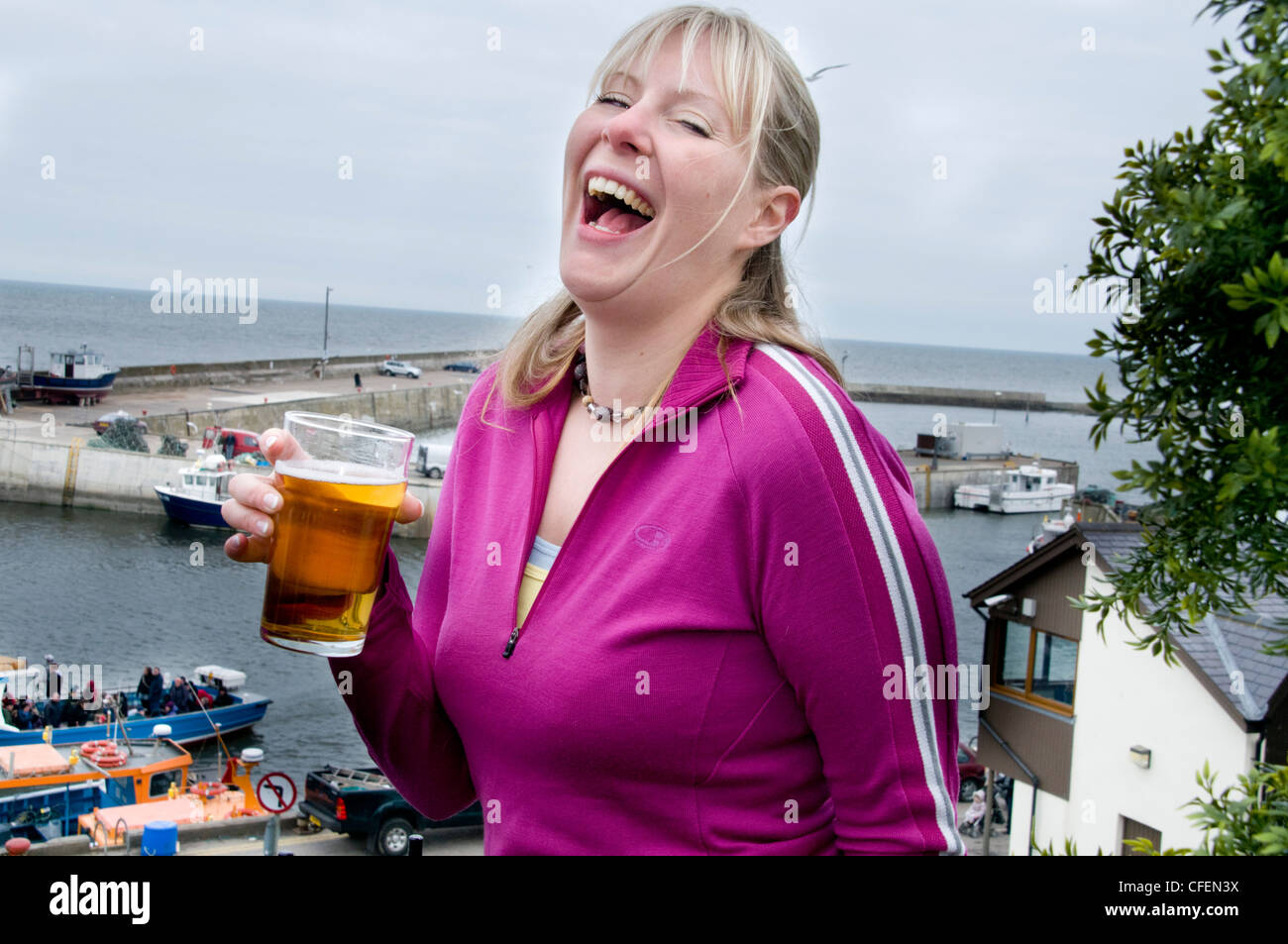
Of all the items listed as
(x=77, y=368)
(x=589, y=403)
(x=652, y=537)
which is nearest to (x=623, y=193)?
(x=589, y=403)

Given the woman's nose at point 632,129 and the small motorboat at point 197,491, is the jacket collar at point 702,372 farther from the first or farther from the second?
the small motorboat at point 197,491

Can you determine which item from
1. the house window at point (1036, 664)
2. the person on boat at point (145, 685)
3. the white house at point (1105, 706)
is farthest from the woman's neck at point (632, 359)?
the person on boat at point (145, 685)

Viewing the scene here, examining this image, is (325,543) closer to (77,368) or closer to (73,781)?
(73,781)

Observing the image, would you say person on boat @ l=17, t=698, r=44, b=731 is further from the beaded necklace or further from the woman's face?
the woman's face

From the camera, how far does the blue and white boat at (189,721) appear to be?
22.8 metres

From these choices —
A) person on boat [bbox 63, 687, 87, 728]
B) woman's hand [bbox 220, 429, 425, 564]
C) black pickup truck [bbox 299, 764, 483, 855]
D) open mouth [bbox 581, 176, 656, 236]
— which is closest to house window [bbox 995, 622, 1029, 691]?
black pickup truck [bbox 299, 764, 483, 855]

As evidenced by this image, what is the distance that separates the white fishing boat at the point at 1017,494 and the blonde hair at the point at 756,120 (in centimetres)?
6379

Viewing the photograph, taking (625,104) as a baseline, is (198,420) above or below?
above

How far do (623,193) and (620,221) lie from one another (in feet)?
0.14

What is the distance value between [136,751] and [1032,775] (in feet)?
50.9

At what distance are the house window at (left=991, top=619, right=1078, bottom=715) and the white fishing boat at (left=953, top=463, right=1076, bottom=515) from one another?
1874 inches

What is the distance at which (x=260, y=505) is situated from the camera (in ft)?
5.36

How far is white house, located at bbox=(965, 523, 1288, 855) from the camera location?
13.0m
